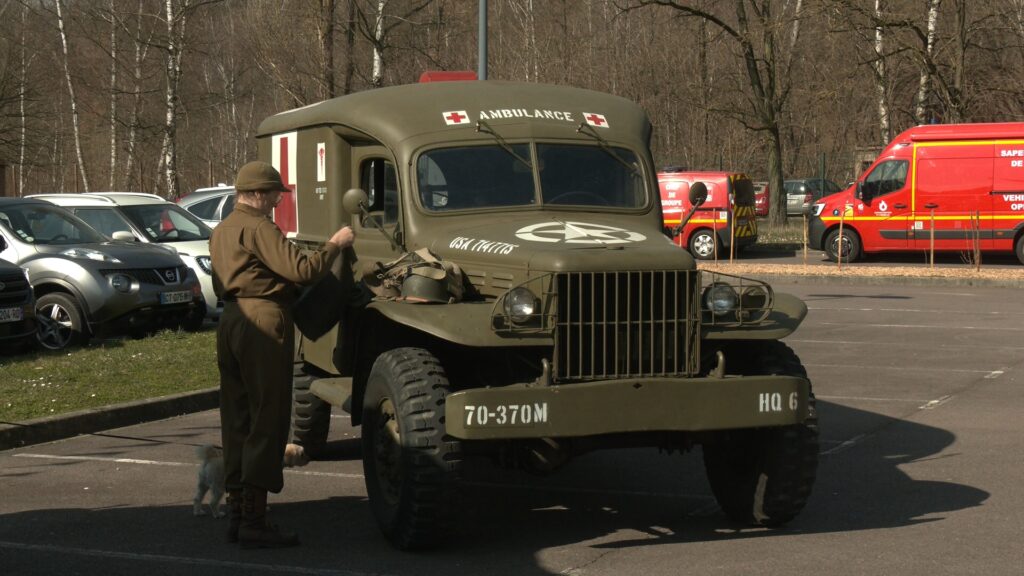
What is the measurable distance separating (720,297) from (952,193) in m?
23.6

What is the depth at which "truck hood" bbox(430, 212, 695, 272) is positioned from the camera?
696 centimetres

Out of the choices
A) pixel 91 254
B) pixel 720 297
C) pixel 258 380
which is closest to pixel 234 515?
pixel 258 380

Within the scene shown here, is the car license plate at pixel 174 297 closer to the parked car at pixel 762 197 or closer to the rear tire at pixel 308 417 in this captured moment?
the rear tire at pixel 308 417

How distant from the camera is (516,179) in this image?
845 centimetres

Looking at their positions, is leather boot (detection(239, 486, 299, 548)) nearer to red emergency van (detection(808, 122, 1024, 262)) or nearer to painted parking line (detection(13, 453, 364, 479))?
painted parking line (detection(13, 453, 364, 479))

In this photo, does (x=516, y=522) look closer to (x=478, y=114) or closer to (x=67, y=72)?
(x=478, y=114)

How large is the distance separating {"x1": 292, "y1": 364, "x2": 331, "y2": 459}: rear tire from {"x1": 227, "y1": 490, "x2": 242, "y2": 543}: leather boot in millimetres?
2513

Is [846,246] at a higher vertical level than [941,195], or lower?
lower

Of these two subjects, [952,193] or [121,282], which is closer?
[121,282]

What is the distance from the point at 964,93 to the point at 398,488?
32749 millimetres

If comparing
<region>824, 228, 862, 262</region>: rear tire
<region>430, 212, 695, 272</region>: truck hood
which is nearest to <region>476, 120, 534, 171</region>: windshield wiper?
<region>430, 212, 695, 272</region>: truck hood

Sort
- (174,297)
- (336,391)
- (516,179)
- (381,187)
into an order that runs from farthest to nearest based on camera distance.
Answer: (174,297), (381,187), (516,179), (336,391)

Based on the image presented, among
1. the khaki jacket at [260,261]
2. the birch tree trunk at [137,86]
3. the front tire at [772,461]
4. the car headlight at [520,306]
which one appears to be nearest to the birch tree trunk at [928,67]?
the birch tree trunk at [137,86]

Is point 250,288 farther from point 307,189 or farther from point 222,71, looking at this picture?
point 222,71
